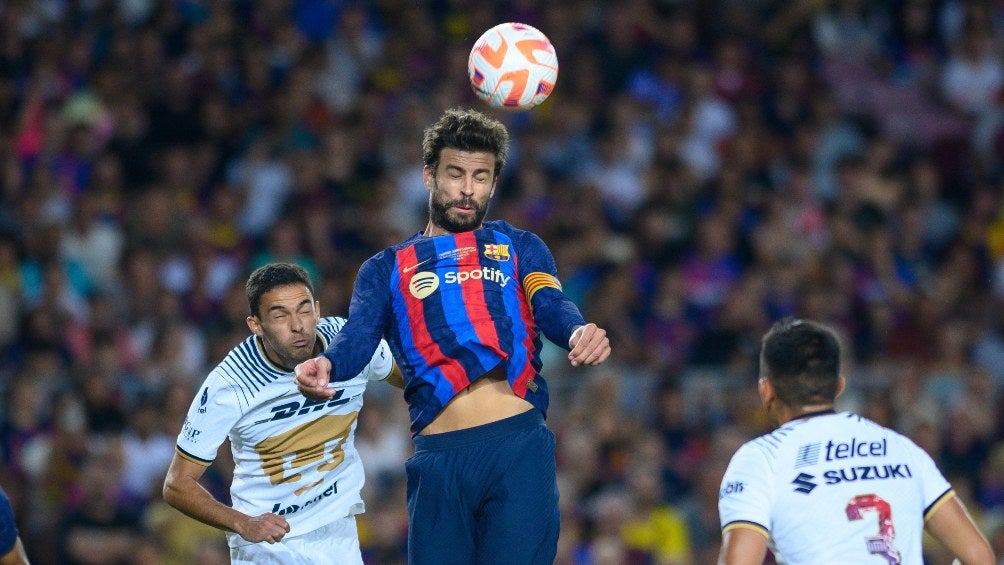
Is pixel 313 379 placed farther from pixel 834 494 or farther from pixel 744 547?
pixel 834 494

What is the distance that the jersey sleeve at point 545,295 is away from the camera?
5707mm

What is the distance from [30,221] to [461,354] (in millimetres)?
7974

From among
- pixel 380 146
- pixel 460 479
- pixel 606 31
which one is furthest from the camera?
pixel 606 31

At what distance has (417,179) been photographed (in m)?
13.8

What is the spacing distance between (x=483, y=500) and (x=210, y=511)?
135 centimetres

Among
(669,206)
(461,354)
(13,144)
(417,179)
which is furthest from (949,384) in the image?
(13,144)

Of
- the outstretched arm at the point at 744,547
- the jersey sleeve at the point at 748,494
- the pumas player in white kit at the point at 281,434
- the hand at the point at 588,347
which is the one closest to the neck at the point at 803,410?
the jersey sleeve at the point at 748,494

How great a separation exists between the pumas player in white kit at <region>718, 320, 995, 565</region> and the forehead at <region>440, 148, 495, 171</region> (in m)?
1.60

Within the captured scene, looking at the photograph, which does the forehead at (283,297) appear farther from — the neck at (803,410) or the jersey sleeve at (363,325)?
the neck at (803,410)

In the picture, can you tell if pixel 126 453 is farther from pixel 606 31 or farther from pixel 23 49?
pixel 606 31

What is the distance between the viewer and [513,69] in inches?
267

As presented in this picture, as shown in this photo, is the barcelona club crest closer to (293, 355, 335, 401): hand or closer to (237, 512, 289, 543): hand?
(293, 355, 335, 401): hand

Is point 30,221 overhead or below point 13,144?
below

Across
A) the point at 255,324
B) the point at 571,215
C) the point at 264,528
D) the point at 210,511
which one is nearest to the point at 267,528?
the point at 264,528
